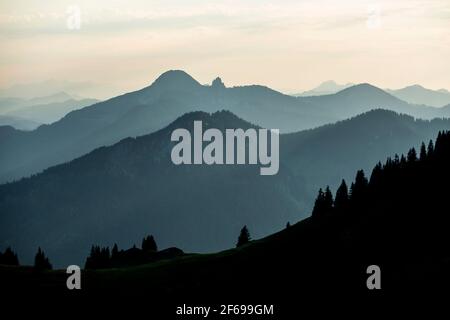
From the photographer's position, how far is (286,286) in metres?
106

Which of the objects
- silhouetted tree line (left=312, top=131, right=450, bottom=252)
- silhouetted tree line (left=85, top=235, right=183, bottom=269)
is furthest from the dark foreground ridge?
silhouetted tree line (left=85, top=235, right=183, bottom=269)

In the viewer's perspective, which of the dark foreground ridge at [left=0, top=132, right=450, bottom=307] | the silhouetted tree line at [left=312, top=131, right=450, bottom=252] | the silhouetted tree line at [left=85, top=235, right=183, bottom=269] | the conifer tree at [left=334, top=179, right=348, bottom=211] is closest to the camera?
the dark foreground ridge at [left=0, top=132, right=450, bottom=307]

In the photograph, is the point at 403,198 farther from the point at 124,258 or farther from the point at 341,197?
the point at 124,258

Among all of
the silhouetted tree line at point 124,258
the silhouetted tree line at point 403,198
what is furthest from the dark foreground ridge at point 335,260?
the silhouetted tree line at point 124,258

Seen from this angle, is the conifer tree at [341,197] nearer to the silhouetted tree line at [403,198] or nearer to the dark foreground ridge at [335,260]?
the silhouetted tree line at [403,198]

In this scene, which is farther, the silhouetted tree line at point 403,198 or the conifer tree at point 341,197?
the conifer tree at point 341,197

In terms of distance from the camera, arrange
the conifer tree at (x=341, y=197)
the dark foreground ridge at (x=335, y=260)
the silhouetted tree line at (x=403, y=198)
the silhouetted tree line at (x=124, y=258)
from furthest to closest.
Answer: the silhouetted tree line at (x=124, y=258) → the conifer tree at (x=341, y=197) → the silhouetted tree line at (x=403, y=198) → the dark foreground ridge at (x=335, y=260)

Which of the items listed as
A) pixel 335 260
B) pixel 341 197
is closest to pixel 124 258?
pixel 341 197

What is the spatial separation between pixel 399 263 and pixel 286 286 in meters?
15.3

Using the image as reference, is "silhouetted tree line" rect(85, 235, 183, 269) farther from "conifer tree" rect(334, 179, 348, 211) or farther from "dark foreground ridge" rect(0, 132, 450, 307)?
"conifer tree" rect(334, 179, 348, 211)

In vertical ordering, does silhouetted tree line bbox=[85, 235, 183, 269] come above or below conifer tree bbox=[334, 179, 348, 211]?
Answer: below
